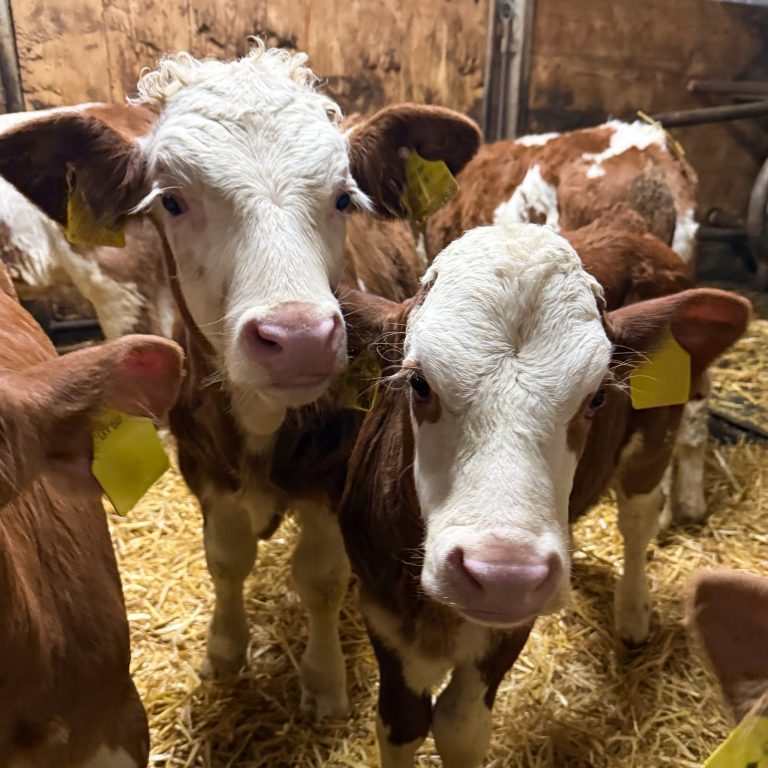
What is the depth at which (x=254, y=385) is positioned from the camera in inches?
68.2

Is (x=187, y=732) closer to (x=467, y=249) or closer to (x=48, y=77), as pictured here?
(x=467, y=249)

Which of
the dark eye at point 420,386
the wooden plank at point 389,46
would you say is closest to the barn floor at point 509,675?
the dark eye at point 420,386

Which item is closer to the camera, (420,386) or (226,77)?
(420,386)

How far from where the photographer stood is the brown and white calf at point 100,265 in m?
3.20

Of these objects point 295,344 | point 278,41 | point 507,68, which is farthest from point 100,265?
point 507,68

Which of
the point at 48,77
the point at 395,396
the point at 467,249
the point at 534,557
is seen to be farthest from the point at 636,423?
the point at 48,77

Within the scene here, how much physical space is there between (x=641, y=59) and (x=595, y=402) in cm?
394

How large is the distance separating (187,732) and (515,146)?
3000 millimetres

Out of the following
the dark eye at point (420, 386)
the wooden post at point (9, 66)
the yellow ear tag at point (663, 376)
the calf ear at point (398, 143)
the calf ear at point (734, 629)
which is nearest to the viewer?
the calf ear at point (734, 629)

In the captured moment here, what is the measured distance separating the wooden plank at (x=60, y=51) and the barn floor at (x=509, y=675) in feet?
6.88

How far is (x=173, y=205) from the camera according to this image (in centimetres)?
196

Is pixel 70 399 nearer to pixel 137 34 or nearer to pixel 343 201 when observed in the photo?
pixel 343 201

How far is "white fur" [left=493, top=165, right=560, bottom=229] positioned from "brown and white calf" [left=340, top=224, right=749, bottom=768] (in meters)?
1.58

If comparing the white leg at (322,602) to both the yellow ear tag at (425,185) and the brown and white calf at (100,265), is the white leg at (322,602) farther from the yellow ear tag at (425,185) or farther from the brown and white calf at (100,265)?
the brown and white calf at (100,265)
